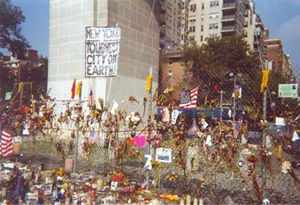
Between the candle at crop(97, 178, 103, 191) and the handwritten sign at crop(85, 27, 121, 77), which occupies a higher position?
the handwritten sign at crop(85, 27, 121, 77)

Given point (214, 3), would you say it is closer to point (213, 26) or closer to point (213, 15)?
point (213, 15)

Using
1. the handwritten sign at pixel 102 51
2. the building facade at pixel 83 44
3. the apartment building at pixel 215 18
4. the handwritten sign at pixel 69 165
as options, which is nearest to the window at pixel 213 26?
the apartment building at pixel 215 18

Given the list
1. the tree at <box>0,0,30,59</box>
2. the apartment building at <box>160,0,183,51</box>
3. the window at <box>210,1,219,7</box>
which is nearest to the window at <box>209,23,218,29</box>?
the window at <box>210,1,219,7</box>

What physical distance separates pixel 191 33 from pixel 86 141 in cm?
5285

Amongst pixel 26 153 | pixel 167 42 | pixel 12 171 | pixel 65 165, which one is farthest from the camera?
pixel 167 42

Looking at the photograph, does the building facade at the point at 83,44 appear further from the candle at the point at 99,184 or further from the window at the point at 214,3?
the window at the point at 214,3

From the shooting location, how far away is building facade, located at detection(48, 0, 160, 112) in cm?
873

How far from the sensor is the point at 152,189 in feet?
16.1

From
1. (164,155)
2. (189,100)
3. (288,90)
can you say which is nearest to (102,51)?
(189,100)

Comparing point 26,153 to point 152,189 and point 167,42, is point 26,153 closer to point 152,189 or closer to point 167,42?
point 152,189

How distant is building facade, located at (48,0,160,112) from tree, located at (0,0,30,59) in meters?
12.8

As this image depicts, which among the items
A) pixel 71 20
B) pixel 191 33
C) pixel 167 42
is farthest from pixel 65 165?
pixel 191 33

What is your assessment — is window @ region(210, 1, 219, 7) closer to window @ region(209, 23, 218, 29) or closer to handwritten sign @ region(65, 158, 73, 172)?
window @ region(209, 23, 218, 29)

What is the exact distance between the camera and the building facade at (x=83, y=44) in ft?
28.7
